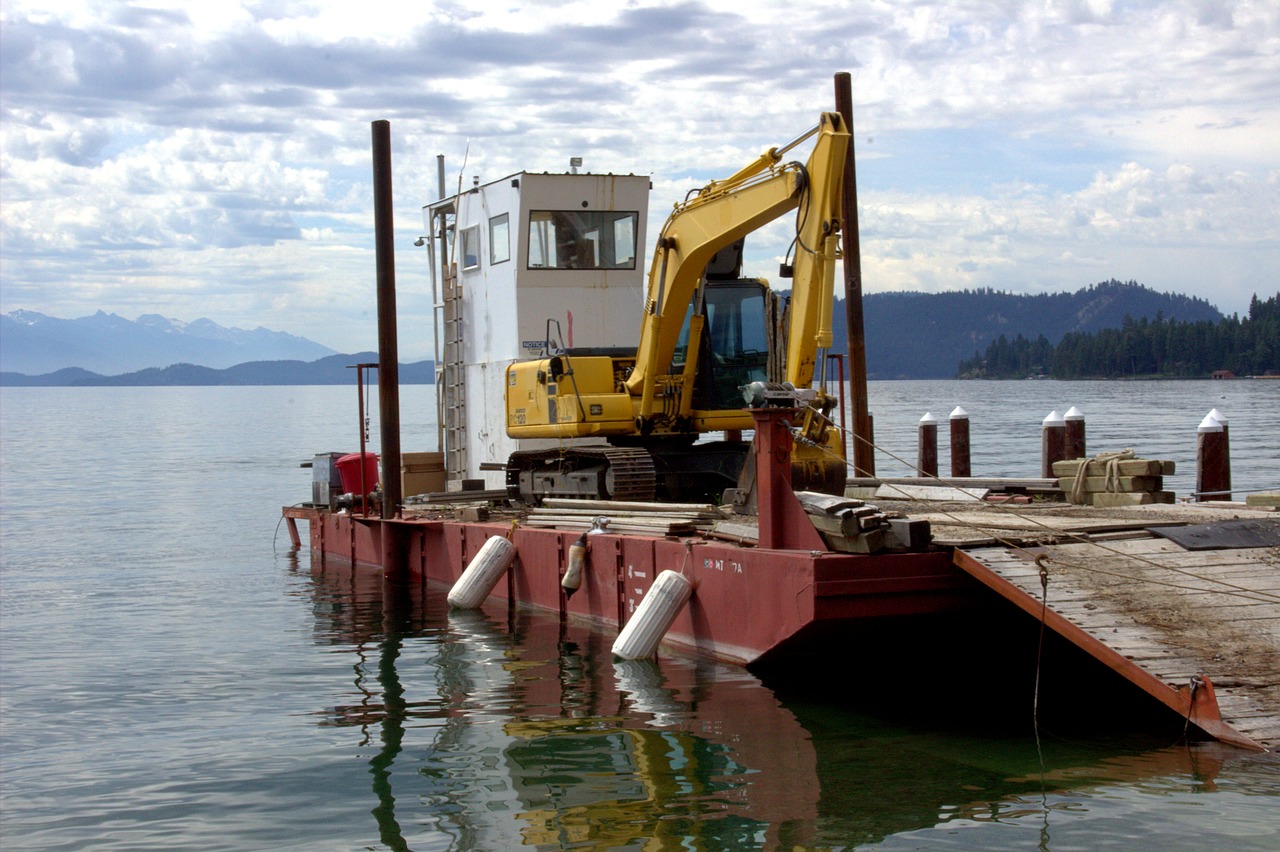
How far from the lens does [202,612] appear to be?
1834 centimetres

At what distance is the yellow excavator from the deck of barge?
3.68m

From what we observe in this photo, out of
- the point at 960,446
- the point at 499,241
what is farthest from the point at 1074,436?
the point at 499,241

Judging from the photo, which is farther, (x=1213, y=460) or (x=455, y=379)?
(x=455, y=379)

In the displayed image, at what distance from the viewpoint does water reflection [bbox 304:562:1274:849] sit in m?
8.13

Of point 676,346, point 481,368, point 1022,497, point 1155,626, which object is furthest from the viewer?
point 481,368

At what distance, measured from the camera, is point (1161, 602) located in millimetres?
9133

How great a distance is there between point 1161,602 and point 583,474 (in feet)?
27.1

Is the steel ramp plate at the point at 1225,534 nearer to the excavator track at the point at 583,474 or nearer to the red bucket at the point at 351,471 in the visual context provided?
the excavator track at the point at 583,474

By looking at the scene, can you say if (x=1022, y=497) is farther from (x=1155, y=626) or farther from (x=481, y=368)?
(x=481, y=368)

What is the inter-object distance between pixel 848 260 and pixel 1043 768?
35.2 feet

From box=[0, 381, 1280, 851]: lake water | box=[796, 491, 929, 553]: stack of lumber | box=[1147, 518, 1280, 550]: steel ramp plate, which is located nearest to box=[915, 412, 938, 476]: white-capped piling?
box=[0, 381, 1280, 851]: lake water

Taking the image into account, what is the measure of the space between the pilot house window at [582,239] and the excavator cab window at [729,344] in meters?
3.69

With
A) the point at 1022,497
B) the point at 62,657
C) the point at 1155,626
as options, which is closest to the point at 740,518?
the point at 1022,497

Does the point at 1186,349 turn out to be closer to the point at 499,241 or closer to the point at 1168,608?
the point at 499,241
